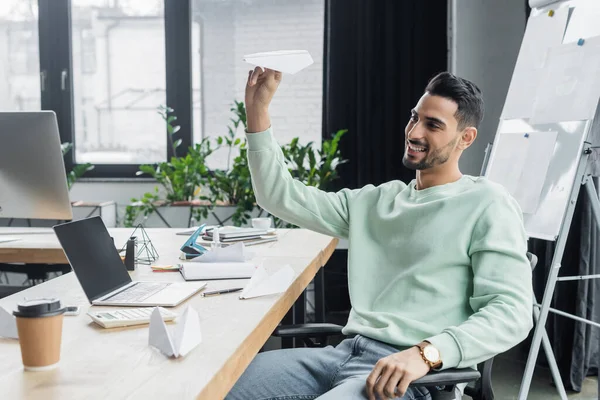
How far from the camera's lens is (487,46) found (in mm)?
3580

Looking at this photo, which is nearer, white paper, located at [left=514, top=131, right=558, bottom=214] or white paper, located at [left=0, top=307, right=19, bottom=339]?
white paper, located at [left=0, top=307, right=19, bottom=339]

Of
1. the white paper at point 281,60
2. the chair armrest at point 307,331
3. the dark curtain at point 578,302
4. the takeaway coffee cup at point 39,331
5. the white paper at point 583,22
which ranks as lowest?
the dark curtain at point 578,302

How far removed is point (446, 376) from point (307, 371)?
370mm

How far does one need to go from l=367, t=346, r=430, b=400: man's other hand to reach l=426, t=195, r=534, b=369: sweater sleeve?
0.20 ft

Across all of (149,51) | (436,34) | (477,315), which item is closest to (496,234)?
(477,315)

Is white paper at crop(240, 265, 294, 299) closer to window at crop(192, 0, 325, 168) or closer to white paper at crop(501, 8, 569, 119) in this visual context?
white paper at crop(501, 8, 569, 119)

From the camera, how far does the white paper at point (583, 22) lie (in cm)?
214

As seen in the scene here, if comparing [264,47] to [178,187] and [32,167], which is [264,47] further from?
[32,167]

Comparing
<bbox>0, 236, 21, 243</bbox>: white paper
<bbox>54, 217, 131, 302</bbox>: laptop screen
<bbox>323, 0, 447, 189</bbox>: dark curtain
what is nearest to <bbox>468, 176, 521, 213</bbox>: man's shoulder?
<bbox>54, 217, 131, 302</bbox>: laptop screen

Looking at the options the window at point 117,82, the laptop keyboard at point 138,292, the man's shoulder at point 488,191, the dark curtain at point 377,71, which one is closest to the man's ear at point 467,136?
the man's shoulder at point 488,191

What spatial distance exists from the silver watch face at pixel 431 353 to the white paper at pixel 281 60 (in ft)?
2.15

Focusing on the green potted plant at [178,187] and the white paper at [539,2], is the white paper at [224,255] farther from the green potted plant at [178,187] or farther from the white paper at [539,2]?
Answer: the green potted plant at [178,187]

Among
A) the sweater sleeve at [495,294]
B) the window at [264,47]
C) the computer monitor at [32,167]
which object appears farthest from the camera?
the window at [264,47]

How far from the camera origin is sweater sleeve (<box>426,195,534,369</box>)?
4.01 feet
